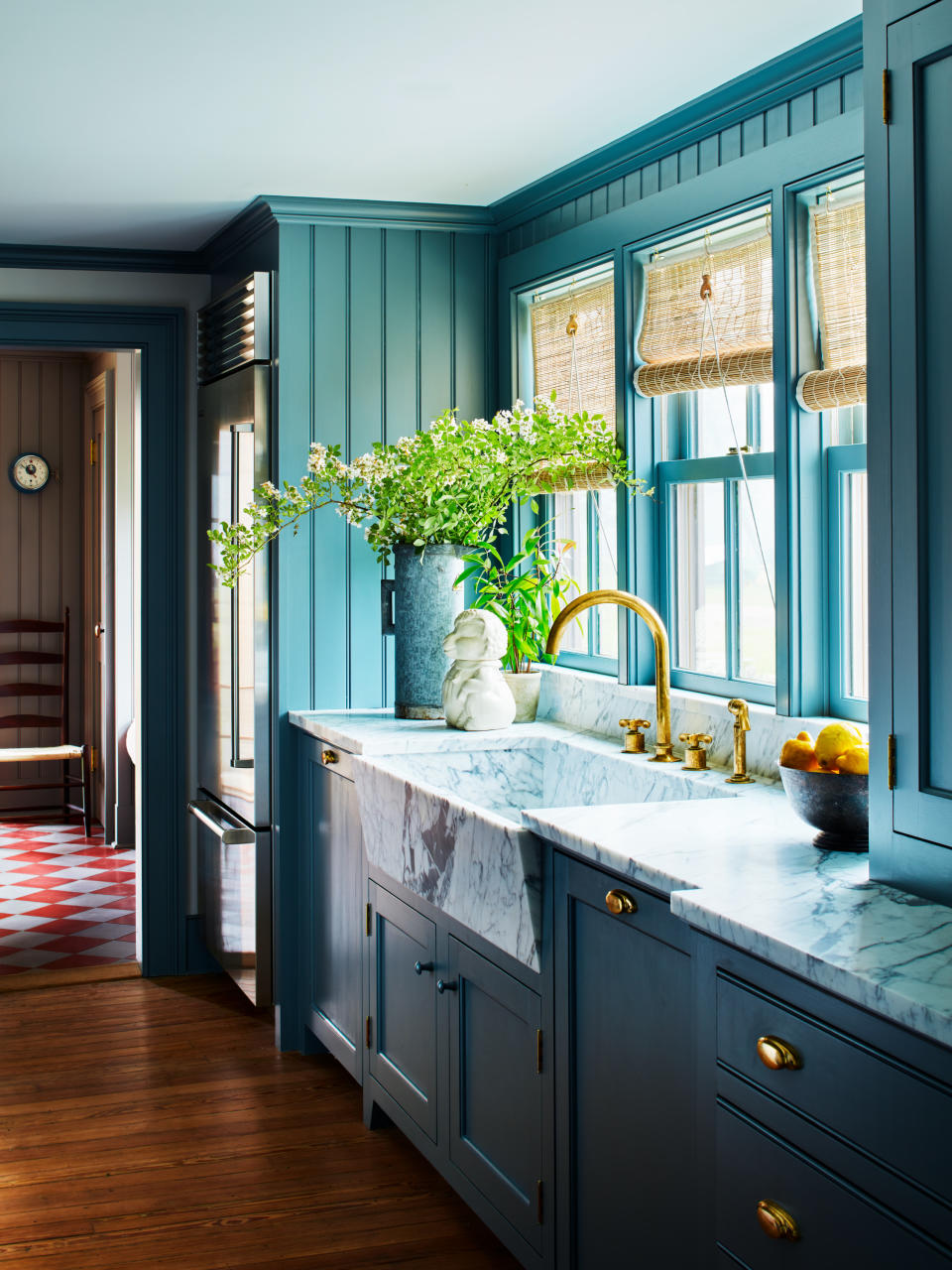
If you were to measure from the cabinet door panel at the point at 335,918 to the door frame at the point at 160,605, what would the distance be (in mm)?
1057

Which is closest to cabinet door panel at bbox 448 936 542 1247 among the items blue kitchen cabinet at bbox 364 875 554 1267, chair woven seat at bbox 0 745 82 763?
blue kitchen cabinet at bbox 364 875 554 1267

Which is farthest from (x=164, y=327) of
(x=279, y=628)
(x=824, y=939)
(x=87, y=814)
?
(x=824, y=939)

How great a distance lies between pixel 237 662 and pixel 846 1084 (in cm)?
288

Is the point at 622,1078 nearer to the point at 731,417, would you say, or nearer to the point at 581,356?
the point at 731,417

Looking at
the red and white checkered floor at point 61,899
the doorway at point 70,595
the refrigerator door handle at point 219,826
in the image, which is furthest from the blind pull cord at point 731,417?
the doorway at point 70,595

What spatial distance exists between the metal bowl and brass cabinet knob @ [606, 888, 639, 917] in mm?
332

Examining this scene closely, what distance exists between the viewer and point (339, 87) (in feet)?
9.55

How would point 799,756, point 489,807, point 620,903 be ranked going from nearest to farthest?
1. point 620,903
2. point 799,756
3. point 489,807

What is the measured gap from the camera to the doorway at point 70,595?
21.3 feet

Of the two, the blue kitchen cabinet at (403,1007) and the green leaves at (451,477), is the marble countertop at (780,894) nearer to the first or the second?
the blue kitchen cabinet at (403,1007)

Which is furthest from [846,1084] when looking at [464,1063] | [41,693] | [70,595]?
[70,595]

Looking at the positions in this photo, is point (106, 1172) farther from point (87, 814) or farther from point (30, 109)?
point (87, 814)

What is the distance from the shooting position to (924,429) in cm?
177

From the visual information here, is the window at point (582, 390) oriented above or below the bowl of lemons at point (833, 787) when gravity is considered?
above
